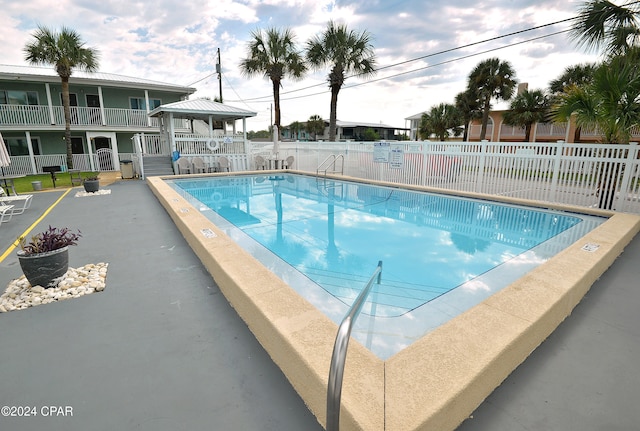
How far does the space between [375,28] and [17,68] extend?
810 inches

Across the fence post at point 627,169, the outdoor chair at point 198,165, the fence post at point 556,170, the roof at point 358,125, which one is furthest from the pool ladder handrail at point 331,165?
the roof at point 358,125

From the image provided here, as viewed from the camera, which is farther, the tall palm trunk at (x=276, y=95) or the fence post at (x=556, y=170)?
the tall palm trunk at (x=276, y=95)

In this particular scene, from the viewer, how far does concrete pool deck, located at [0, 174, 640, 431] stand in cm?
189

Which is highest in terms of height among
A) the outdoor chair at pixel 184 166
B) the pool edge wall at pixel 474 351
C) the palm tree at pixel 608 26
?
the palm tree at pixel 608 26

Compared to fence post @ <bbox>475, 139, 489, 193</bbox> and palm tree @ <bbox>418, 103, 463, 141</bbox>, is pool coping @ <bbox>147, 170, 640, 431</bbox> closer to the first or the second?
fence post @ <bbox>475, 139, 489, 193</bbox>

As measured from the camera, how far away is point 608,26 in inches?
274

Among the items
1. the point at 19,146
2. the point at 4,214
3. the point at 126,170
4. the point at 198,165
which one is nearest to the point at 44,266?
the point at 4,214

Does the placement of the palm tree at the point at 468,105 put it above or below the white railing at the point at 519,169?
above

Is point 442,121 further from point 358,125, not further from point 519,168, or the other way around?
point 358,125

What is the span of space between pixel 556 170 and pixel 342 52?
14416 millimetres

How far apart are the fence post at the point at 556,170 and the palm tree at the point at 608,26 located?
86.4 inches

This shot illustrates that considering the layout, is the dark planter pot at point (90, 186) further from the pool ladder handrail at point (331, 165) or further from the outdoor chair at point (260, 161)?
the pool ladder handrail at point (331, 165)

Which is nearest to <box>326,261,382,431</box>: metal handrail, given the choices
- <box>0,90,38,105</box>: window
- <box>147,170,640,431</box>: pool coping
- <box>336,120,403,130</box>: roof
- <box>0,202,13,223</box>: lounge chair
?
<box>147,170,640,431</box>: pool coping

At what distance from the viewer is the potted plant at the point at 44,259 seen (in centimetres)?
338
